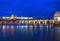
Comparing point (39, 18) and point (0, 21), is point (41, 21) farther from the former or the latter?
point (0, 21)

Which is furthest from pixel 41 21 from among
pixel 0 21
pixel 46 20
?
pixel 0 21

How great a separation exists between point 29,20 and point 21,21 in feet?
27.7

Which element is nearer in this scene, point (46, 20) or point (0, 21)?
point (0, 21)

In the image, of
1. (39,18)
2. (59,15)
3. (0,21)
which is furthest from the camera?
(39,18)

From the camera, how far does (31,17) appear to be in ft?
622

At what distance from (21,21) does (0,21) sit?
3150cm

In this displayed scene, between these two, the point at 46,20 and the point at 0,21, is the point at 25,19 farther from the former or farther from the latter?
the point at 0,21

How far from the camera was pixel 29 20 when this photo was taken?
6969 inches

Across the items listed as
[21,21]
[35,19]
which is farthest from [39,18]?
[21,21]

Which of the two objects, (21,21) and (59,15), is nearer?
(59,15)

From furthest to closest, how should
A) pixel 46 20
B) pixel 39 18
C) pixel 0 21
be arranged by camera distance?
pixel 39 18
pixel 46 20
pixel 0 21

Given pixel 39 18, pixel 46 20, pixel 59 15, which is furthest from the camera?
pixel 39 18

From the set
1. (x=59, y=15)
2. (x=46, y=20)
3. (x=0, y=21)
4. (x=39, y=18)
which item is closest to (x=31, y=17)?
(x=39, y=18)

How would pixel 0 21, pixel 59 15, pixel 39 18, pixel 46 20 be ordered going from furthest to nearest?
pixel 39 18
pixel 46 20
pixel 0 21
pixel 59 15
